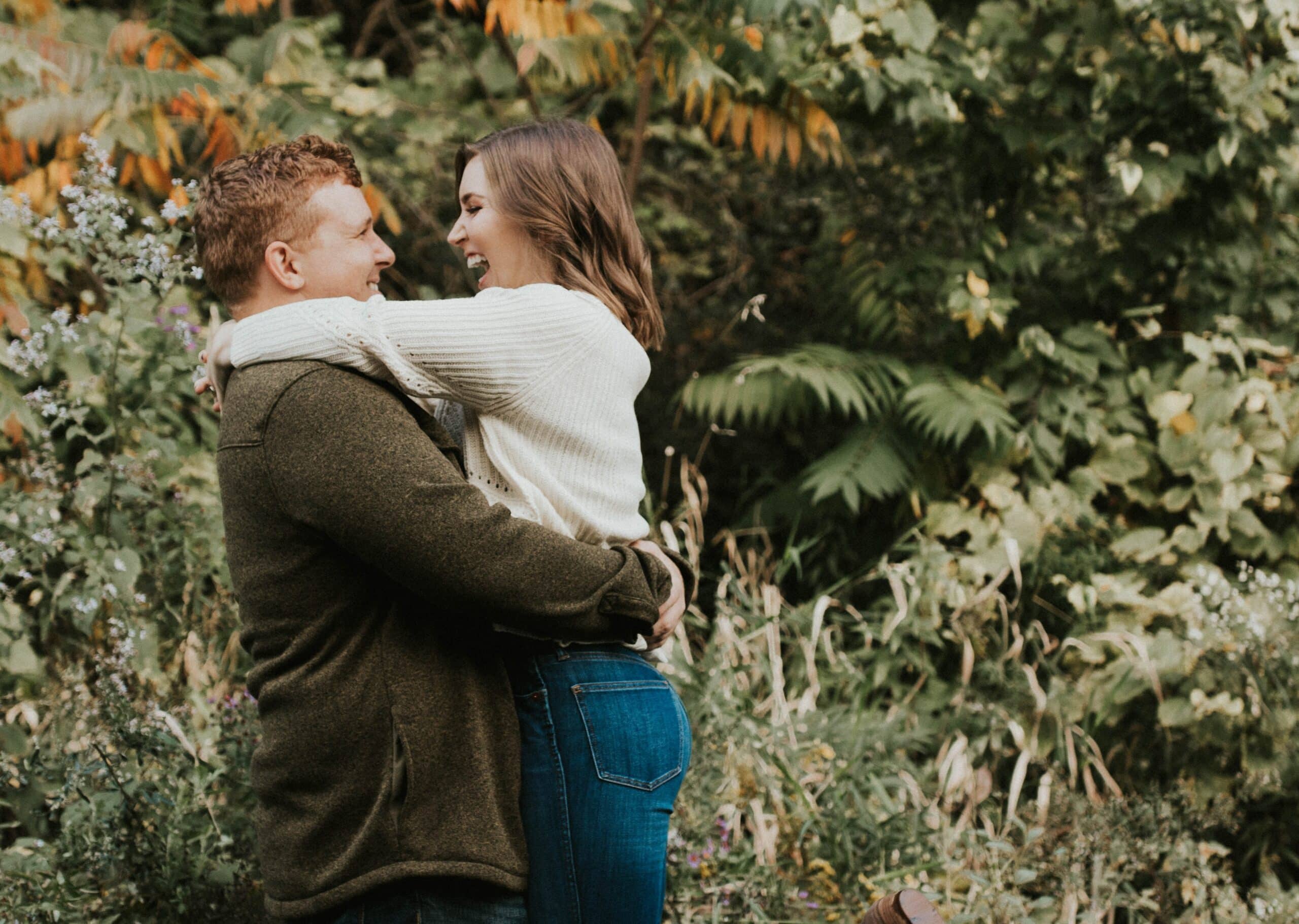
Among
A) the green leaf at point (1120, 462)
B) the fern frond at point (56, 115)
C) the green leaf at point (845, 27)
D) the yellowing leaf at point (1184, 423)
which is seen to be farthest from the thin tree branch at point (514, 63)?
the yellowing leaf at point (1184, 423)

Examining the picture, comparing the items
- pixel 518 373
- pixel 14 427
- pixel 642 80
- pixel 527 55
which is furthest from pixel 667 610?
pixel 642 80

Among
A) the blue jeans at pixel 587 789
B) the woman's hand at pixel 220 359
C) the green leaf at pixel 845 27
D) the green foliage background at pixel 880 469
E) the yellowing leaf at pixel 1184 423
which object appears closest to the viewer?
the blue jeans at pixel 587 789

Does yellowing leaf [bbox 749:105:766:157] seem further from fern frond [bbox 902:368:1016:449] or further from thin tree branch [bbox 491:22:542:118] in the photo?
fern frond [bbox 902:368:1016:449]

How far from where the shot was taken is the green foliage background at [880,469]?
305cm

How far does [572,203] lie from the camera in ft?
6.13

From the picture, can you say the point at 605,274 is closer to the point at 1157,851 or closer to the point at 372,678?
the point at 372,678

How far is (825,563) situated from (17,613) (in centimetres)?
318

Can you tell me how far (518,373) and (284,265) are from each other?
1.33ft

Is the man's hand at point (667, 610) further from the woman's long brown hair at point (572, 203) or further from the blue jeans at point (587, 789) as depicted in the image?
the woman's long brown hair at point (572, 203)

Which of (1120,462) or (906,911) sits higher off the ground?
(906,911)

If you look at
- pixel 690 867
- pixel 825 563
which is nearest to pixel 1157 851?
pixel 690 867

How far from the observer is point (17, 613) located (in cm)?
302

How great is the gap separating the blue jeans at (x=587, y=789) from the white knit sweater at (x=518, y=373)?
24 centimetres

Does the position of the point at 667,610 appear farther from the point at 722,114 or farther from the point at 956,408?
the point at 722,114
